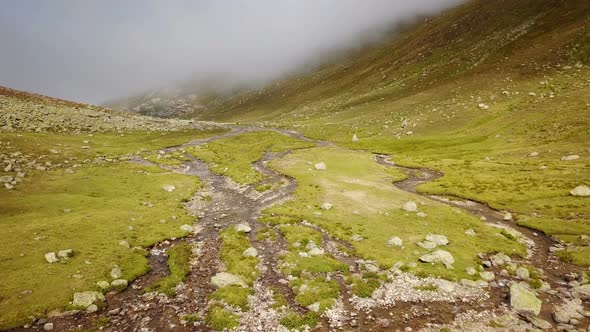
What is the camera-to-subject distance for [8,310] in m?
26.1

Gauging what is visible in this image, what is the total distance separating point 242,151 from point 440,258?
7113cm

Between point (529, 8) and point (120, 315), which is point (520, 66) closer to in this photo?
point (529, 8)

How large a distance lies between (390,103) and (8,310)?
141151mm

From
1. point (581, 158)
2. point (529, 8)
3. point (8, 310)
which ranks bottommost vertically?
point (581, 158)

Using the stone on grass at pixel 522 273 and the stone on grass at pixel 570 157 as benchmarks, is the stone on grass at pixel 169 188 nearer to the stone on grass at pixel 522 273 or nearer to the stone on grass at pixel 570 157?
the stone on grass at pixel 522 273

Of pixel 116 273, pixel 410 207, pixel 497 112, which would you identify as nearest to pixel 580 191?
pixel 410 207

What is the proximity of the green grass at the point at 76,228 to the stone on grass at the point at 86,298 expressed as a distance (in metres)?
0.72

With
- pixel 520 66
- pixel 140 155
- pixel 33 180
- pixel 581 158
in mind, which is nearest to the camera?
pixel 33 180

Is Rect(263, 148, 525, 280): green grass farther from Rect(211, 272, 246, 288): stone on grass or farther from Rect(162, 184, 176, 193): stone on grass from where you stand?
Rect(162, 184, 176, 193): stone on grass

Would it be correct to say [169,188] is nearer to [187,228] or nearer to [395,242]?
[187,228]

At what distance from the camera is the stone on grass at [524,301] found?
26828 mm

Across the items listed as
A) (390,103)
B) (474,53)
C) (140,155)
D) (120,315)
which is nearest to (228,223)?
(120,315)

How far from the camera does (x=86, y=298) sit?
1103 inches

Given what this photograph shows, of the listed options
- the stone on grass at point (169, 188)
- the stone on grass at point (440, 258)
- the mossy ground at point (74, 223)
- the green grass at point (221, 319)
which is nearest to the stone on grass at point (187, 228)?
the mossy ground at point (74, 223)
